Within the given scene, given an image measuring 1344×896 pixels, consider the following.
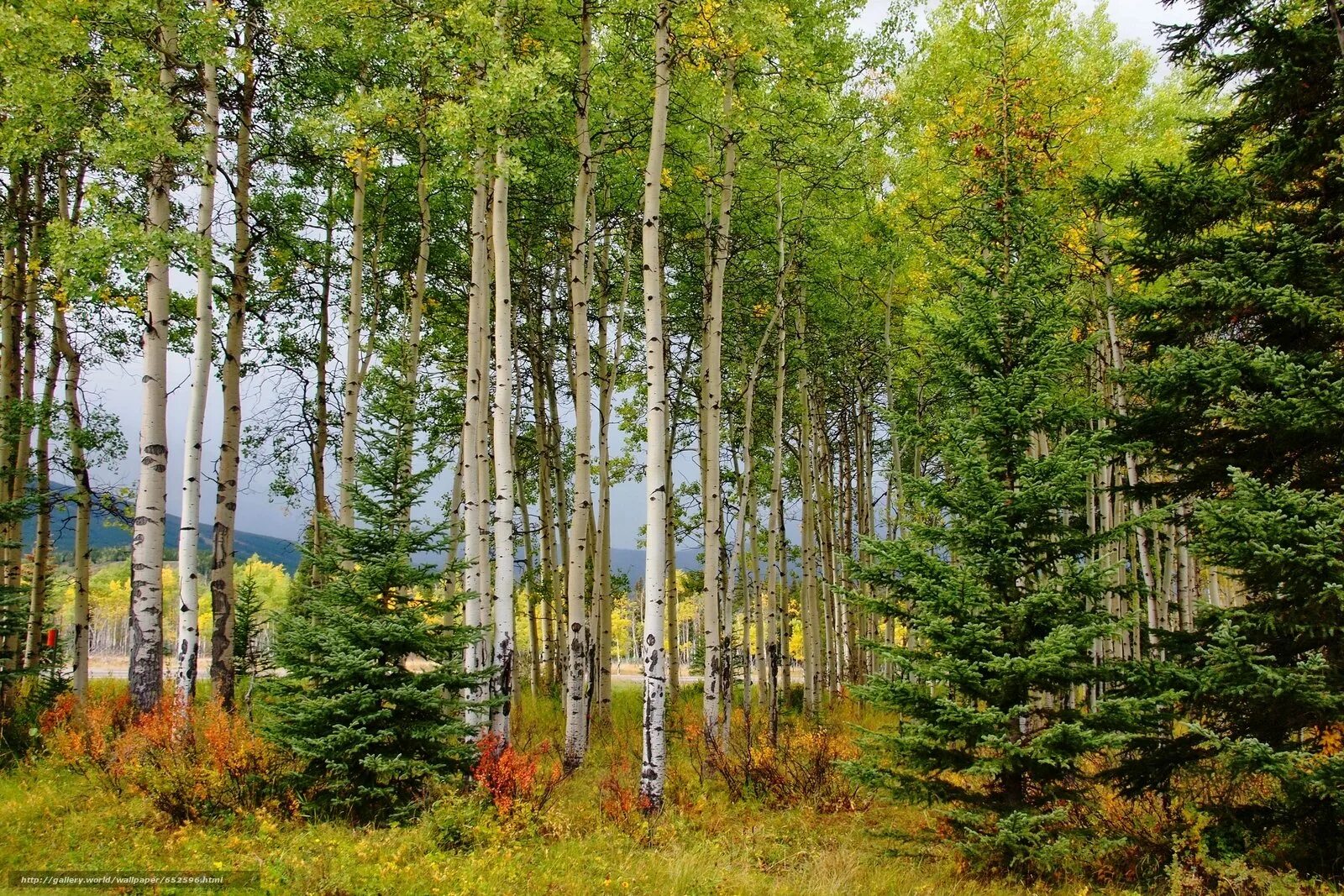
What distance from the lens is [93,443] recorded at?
11875mm

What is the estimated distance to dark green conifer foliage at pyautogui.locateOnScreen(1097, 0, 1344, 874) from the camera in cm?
573

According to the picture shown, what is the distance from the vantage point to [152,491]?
878 centimetres

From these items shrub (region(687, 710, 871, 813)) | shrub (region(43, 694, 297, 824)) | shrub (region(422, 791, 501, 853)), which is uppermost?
shrub (region(43, 694, 297, 824))

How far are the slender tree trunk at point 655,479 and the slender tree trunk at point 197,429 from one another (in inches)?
214

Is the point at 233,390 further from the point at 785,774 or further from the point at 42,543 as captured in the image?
the point at 785,774

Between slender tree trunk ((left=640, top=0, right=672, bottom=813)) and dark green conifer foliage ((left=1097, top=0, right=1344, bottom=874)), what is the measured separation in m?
4.62

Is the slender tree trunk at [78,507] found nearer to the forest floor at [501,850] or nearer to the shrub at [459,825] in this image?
the forest floor at [501,850]

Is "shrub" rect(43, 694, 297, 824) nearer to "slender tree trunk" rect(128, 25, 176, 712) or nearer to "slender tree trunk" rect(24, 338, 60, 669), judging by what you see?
"slender tree trunk" rect(128, 25, 176, 712)

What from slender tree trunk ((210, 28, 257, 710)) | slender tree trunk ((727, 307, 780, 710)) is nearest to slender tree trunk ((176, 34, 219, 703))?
slender tree trunk ((210, 28, 257, 710))

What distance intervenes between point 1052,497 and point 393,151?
1319cm

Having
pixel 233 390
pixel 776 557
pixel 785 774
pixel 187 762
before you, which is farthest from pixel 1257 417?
pixel 233 390

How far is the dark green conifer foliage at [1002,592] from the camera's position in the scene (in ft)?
20.4

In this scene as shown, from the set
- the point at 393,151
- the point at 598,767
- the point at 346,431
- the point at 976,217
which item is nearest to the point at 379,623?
the point at 598,767

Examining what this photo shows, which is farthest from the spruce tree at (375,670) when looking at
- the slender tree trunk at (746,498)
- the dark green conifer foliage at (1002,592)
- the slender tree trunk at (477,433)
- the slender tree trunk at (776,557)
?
the slender tree trunk at (746,498)
